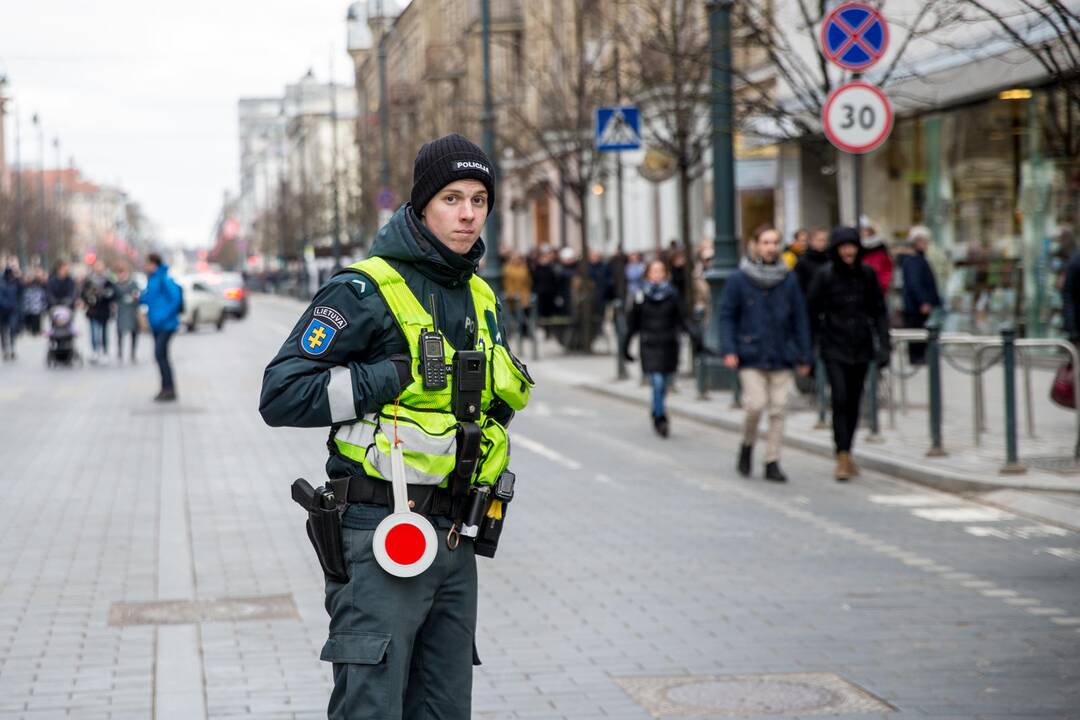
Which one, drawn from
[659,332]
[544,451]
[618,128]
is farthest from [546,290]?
[544,451]

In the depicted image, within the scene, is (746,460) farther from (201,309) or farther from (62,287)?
(201,309)

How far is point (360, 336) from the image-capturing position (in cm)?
412

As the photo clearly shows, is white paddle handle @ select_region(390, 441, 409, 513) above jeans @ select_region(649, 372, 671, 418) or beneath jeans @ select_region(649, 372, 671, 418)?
above

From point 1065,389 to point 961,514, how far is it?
2.35m

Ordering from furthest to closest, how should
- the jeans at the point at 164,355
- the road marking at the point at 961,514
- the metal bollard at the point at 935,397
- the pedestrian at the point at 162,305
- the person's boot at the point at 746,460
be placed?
the pedestrian at the point at 162,305 → the jeans at the point at 164,355 → the metal bollard at the point at 935,397 → the person's boot at the point at 746,460 → the road marking at the point at 961,514

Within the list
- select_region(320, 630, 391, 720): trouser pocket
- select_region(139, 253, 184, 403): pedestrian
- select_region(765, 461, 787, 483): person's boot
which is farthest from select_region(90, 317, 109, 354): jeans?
select_region(320, 630, 391, 720): trouser pocket

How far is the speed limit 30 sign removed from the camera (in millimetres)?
14500

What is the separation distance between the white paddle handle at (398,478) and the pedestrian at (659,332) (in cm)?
1258

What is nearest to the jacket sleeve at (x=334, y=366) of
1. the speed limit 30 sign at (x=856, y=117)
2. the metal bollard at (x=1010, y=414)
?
the metal bollard at (x=1010, y=414)

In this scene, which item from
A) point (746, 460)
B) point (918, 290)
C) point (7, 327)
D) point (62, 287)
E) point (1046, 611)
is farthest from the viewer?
point (62, 287)

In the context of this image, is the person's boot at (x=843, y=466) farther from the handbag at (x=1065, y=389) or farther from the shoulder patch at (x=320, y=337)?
the shoulder patch at (x=320, y=337)

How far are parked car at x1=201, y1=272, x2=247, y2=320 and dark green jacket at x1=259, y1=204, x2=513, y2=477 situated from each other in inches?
2019

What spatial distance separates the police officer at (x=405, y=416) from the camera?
4070mm

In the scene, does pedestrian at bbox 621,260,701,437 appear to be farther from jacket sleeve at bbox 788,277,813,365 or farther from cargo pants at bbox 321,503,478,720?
cargo pants at bbox 321,503,478,720
